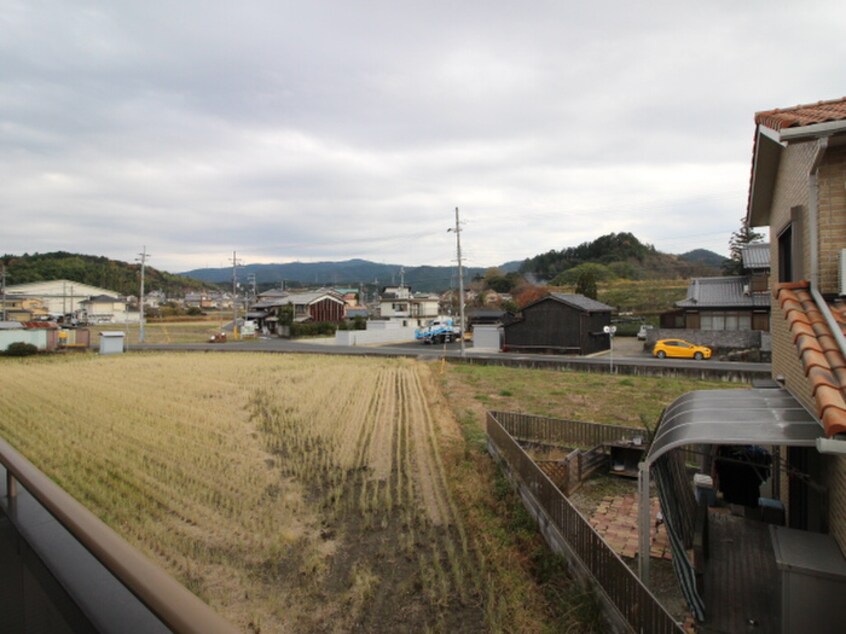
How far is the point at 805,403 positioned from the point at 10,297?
104274mm

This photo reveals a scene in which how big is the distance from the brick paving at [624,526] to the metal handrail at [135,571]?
6338mm

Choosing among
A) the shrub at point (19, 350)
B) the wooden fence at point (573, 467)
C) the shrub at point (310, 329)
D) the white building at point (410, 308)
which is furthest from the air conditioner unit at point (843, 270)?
the white building at point (410, 308)

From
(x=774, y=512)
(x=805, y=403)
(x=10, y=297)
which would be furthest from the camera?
(x=10, y=297)

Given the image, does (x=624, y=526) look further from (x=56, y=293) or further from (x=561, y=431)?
(x=56, y=293)

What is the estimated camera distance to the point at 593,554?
517 centimetres

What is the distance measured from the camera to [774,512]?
21.9ft

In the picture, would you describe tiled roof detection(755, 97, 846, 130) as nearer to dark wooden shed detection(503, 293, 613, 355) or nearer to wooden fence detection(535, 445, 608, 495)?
wooden fence detection(535, 445, 608, 495)

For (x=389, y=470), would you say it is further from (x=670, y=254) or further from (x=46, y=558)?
(x=670, y=254)

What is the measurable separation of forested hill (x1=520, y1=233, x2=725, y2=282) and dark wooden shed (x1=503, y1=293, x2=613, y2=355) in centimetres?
4230

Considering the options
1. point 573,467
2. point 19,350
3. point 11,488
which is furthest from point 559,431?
point 19,350

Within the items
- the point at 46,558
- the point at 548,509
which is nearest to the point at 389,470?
the point at 548,509

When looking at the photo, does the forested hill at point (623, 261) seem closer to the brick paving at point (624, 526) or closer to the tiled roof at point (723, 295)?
the tiled roof at point (723, 295)

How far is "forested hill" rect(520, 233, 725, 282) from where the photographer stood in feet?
236

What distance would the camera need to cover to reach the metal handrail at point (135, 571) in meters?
1.16
